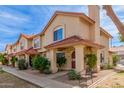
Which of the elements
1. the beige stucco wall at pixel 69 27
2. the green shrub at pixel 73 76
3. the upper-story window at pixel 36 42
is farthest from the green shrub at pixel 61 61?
the upper-story window at pixel 36 42

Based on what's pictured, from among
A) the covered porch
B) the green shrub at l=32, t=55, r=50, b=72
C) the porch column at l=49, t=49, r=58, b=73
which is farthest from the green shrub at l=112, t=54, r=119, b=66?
the green shrub at l=32, t=55, r=50, b=72

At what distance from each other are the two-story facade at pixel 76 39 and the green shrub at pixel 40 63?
0.56m

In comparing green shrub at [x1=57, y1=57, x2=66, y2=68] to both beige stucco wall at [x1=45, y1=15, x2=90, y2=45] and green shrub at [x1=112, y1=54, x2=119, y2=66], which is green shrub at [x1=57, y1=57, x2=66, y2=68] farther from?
green shrub at [x1=112, y1=54, x2=119, y2=66]

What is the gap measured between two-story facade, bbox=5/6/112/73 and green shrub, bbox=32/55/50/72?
0.56 metres

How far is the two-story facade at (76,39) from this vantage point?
13.3m

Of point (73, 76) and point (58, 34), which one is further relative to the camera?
point (58, 34)

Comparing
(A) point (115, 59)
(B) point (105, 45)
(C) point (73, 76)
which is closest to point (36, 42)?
(C) point (73, 76)

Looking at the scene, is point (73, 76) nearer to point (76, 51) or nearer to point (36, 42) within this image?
point (76, 51)

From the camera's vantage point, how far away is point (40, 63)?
16.4 meters

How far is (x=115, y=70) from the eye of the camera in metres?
13.0

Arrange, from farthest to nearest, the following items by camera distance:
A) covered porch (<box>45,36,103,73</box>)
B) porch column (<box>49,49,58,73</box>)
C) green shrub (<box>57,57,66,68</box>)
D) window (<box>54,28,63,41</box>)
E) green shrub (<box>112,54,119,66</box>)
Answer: window (<box>54,28,63,41</box>) < porch column (<box>49,49,58,73</box>) < green shrub (<box>57,57,66,68</box>) < covered porch (<box>45,36,103,73</box>) < green shrub (<box>112,54,119,66</box>)

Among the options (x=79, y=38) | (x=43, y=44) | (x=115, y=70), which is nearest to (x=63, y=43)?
(x=79, y=38)

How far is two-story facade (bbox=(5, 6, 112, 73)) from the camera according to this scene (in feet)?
43.6

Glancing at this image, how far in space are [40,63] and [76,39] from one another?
424 centimetres
